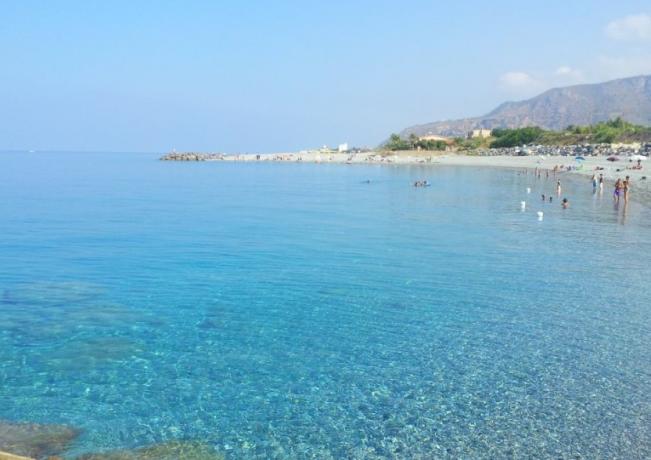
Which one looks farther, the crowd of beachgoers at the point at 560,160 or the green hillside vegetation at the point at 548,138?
the green hillside vegetation at the point at 548,138

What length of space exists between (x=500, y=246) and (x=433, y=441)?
19.2 m

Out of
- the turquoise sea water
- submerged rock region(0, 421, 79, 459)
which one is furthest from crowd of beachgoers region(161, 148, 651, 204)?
submerged rock region(0, 421, 79, 459)

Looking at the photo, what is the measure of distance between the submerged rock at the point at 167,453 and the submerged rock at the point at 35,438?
2.09ft

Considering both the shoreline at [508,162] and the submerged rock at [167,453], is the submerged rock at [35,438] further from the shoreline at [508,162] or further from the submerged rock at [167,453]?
the shoreline at [508,162]

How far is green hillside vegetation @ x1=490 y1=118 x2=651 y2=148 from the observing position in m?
113

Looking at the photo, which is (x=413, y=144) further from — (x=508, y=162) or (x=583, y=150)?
(x=583, y=150)

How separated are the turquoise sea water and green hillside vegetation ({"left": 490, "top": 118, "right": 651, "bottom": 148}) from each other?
313ft

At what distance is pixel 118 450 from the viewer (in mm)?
9227

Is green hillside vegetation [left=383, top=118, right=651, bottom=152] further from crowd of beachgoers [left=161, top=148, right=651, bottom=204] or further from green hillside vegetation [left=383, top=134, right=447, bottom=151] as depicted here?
crowd of beachgoers [left=161, top=148, right=651, bottom=204]

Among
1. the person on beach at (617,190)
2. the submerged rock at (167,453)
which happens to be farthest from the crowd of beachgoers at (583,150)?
the submerged rock at (167,453)

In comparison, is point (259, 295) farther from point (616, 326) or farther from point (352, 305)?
point (616, 326)

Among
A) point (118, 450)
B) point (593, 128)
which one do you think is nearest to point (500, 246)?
point (118, 450)

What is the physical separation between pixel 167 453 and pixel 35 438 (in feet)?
7.90

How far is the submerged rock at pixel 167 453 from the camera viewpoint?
29.6 feet
